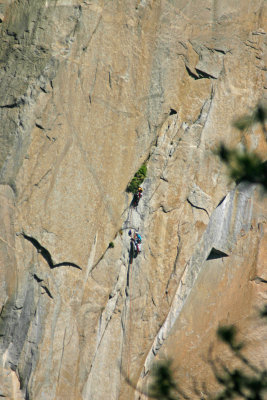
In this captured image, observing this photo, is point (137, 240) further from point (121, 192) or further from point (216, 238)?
point (216, 238)

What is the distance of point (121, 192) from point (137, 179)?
44 centimetres

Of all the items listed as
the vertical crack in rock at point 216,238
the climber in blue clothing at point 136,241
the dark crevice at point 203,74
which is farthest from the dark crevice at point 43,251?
the dark crevice at point 203,74

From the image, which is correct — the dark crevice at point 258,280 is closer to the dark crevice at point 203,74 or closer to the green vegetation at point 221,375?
the green vegetation at point 221,375

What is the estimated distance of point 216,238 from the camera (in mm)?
11102

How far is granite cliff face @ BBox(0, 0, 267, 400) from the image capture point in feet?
28.9

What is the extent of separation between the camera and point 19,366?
8.98 m

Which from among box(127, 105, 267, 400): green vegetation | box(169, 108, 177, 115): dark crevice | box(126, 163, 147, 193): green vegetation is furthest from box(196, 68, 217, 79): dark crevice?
box(126, 163, 147, 193): green vegetation

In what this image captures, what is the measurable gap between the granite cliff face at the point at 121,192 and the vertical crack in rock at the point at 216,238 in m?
0.03

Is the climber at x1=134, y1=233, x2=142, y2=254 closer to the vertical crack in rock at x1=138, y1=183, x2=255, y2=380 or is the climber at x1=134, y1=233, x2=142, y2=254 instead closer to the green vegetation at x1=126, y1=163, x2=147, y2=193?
the green vegetation at x1=126, y1=163, x2=147, y2=193

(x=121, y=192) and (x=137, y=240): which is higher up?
(x=121, y=192)

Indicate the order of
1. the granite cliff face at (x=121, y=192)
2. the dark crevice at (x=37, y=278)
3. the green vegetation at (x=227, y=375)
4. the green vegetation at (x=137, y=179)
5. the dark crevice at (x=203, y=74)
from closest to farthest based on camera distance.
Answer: the granite cliff face at (x=121, y=192), the dark crevice at (x=37, y=278), the green vegetation at (x=227, y=375), the green vegetation at (x=137, y=179), the dark crevice at (x=203, y=74)

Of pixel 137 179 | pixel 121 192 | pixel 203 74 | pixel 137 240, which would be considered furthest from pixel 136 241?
pixel 203 74

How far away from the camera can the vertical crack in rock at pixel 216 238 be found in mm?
10820

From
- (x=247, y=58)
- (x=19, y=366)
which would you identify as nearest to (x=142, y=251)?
(x=19, y=366)
